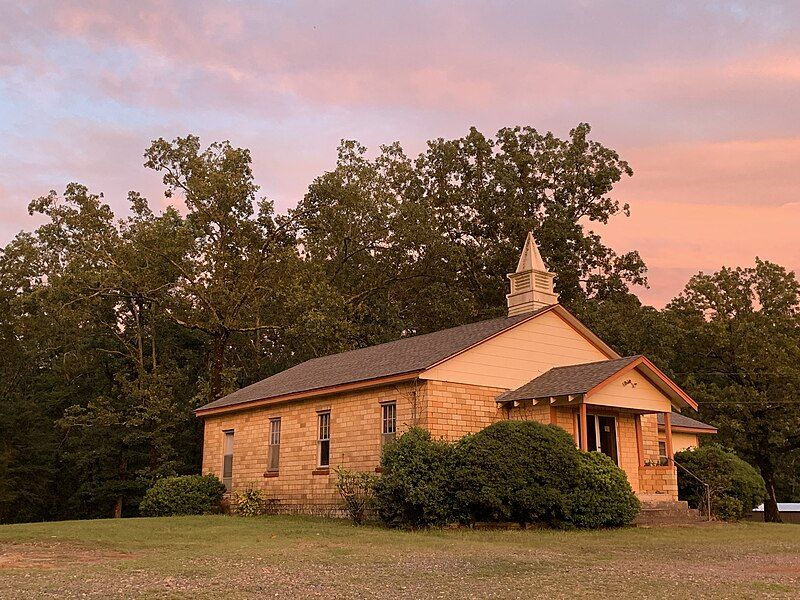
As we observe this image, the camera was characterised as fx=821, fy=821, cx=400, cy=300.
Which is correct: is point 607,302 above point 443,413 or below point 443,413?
above

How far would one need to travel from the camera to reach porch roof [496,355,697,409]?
20625 mm

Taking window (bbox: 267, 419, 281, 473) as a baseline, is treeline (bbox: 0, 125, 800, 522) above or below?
above

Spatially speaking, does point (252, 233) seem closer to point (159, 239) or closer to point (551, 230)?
point (159, 239)

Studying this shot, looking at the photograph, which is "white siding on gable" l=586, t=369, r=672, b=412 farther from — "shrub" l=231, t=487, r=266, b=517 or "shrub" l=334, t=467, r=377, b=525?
"shrub" l=231, t=487, r=266, b=517

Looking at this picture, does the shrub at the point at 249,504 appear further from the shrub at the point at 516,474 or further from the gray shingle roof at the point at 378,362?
the shrub at the point at 516,474

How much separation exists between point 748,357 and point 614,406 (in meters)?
19.6

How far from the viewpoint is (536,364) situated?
77.3ft

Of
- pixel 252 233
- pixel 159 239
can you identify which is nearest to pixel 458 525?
pixel 159 239

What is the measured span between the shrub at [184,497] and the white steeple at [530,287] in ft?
38.6

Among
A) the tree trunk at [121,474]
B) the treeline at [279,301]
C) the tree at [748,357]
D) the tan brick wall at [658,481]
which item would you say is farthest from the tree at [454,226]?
the tan brick wall at [658,481]

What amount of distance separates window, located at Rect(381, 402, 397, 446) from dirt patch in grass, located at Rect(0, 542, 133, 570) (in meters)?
8.92

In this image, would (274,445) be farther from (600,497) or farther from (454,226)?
(454,226)

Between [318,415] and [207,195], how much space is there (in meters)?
18.4

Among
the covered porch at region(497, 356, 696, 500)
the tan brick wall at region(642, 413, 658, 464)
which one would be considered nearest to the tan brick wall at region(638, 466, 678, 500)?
the covered porch at region(497, 356, 696, 500)
